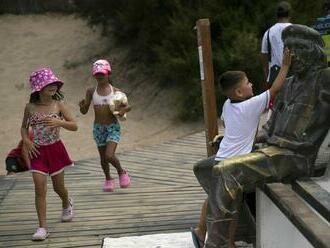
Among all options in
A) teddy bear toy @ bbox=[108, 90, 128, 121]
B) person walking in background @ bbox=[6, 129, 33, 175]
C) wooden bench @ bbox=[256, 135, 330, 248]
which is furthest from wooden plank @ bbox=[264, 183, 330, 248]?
person walking in background @ bbox=[6, 129, 33, 175]

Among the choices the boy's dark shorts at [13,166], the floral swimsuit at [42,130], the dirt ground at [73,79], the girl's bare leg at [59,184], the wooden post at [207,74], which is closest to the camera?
the wooden post at [207,74]

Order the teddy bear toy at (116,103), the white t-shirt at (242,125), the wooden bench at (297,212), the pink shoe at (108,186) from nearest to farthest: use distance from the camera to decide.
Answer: the wooden bench at (297,212), the white t-shirt at (242,125), the teddy bear toy at (116,103), the pink shoe at (108,186)

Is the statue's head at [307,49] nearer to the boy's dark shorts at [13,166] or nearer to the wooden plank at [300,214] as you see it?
the wooden plank at [300,214]

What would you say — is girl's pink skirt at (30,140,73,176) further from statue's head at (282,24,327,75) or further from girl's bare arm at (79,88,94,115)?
statue's head at (282,24,327,75)

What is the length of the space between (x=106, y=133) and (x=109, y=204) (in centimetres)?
70

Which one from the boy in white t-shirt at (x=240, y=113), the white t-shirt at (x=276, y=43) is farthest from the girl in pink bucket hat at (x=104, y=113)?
the boy in white t-shirt at (x=240, y=113)

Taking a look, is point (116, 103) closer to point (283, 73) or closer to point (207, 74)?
point (207, 74)

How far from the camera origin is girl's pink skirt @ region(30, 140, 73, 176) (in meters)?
4.69

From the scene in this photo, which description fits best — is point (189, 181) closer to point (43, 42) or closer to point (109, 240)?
point (109, 240)

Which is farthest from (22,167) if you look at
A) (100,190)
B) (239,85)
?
(239,85)

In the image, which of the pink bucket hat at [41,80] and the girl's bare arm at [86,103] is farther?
the girl's bare arm at [86,103]

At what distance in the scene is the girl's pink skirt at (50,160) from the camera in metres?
4.69

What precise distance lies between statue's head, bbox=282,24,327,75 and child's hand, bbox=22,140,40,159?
219 cm

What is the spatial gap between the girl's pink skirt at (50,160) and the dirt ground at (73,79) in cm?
559
